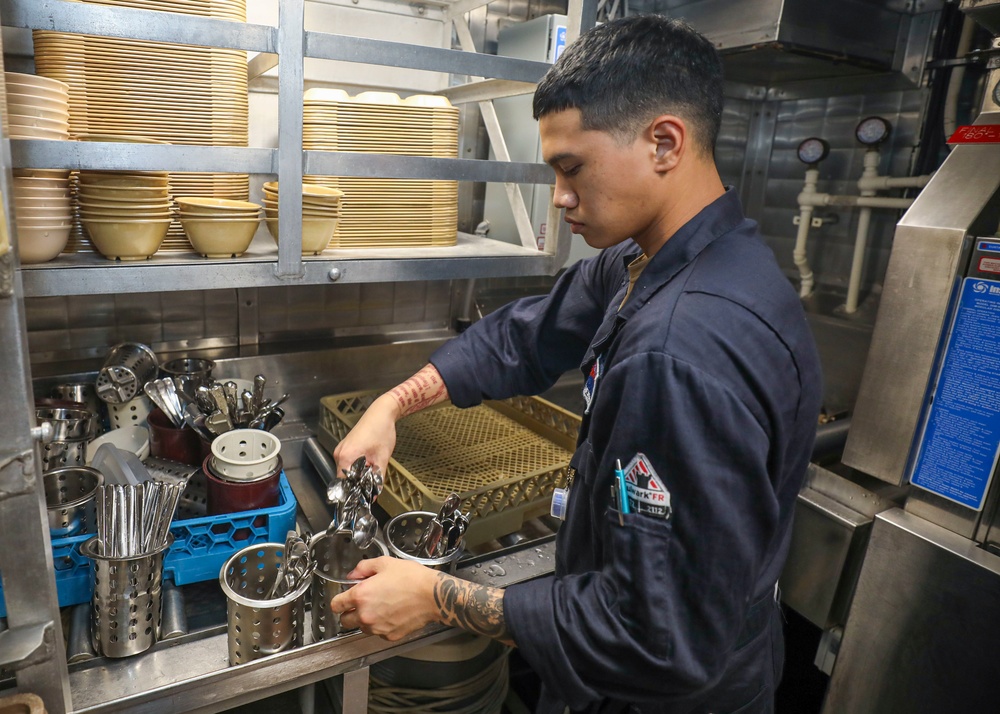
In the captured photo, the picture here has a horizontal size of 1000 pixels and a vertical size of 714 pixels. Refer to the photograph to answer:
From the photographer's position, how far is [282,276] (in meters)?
1.25

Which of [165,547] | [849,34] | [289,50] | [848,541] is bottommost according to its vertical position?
[848,541]

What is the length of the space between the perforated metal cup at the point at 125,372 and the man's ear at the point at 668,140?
1.24 m

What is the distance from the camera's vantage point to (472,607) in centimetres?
93

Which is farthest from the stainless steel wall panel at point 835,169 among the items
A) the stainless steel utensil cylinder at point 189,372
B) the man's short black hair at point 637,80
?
the stainless steel utensil cylinder at point 189,372

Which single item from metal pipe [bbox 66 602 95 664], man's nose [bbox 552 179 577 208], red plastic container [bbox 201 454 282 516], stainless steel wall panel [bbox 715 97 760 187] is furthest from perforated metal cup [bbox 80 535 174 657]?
stainless steel wall panel [bbox 715 97 760 187]

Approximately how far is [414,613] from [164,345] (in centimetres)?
112

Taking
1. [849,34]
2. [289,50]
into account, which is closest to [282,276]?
[289,50]

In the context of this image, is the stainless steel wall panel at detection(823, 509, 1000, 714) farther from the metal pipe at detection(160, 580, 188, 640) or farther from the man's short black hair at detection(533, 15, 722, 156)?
the metal pipe at detection(160, 580, 188, 640)

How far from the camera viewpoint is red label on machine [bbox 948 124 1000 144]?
4.04ft

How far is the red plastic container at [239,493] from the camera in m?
1.16

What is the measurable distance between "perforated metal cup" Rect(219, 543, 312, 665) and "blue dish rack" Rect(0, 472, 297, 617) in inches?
3.8

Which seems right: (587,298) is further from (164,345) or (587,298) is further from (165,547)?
(164,345)

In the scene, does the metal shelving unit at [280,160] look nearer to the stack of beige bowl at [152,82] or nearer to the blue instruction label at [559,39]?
the stack of beige bowl at [152,82]

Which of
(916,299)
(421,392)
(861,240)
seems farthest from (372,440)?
(861,240)
